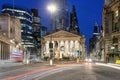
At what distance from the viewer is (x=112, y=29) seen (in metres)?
108

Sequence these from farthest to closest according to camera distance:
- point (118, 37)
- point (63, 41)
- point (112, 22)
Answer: point (63, 41)
point (112, 22)
point (118, 37)

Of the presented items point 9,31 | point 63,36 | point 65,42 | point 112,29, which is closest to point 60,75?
point 112,29

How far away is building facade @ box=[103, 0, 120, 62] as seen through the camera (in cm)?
10016

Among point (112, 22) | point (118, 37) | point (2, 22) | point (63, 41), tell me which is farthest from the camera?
point (63, 41)

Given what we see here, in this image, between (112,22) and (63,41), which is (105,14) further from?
(63,41)

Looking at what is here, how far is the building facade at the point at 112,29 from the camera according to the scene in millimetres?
100156

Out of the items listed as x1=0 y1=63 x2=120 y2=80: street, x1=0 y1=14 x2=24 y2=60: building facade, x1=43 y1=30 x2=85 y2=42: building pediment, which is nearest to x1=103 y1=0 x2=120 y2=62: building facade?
x1=0 y1=14 x2=24 y2=60: building facade

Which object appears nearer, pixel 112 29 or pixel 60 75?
pixel 60 75

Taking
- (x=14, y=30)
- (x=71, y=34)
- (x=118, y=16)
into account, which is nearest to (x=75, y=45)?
(x=71, y=34)

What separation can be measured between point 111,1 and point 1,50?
4560cm

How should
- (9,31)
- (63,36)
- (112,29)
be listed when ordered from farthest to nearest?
(63,36), (9,31), (112,29)

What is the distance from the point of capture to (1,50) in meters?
101

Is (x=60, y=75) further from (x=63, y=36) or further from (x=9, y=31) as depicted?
(x=63, y=36)

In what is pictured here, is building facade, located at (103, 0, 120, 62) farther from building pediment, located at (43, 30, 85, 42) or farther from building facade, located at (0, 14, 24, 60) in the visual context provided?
building pediment, located at (43, 30, 85, 42)
